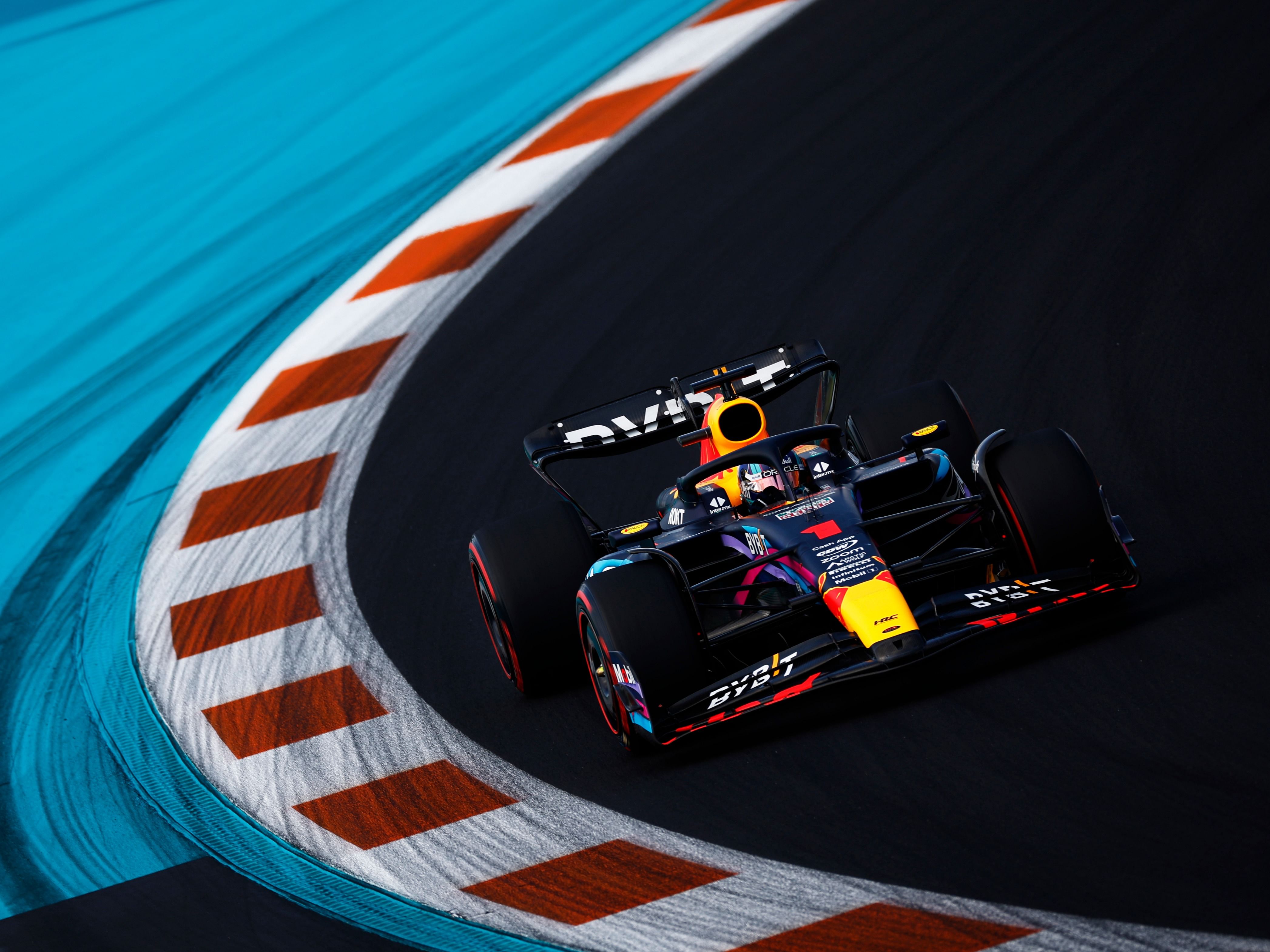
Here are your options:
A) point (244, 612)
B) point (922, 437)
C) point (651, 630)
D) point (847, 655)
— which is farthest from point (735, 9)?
point (847, 655)

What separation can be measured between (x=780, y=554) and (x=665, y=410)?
147cm

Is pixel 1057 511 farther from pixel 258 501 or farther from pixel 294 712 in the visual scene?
pixel 258 501

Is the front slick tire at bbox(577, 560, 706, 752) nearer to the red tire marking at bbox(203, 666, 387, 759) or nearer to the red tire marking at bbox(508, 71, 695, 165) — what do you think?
the red tire marking at bbox(203, 666, 387, 759)

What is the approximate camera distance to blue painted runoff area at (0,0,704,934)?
7.29 meters

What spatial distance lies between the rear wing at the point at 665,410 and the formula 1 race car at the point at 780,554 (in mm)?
12

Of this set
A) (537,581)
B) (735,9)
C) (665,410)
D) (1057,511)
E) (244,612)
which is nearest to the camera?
(1057,511)

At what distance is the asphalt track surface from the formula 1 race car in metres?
0.25

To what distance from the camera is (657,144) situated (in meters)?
13.5

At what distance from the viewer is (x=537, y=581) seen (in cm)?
677

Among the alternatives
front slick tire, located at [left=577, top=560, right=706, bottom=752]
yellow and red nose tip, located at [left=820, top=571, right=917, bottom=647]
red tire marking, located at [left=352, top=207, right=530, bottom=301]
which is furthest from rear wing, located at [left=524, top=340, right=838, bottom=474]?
red tire marking, located at [left=352, top=207, right=530, bottom=301]

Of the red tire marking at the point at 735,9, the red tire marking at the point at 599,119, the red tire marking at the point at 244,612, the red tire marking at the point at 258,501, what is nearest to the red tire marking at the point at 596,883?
the red tire marking at the point at 244,612

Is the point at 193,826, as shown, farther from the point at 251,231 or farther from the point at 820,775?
the point at 251,231

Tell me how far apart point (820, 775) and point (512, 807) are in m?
1.30

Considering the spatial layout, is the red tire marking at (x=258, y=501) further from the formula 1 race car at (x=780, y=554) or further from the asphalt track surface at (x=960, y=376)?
Answer: the formula 1 race car at (x=780, y=554)
